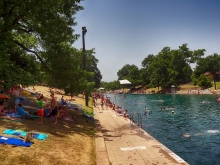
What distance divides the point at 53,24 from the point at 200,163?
1415 cm

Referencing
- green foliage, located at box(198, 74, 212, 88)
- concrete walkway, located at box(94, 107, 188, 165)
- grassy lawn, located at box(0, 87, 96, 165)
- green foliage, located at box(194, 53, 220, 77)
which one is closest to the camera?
grassy lawn, located at box(0, 87, 96, 165)

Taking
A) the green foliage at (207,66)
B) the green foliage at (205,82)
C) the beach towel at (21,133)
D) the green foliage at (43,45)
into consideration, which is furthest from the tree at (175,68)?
the beach towel at (21,133)

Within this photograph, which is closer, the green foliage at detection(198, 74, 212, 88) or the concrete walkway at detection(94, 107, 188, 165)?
the concrete walkway at detection(94, 107, 188, 165)

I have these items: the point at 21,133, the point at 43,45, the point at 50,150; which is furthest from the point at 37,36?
the point at 50,150

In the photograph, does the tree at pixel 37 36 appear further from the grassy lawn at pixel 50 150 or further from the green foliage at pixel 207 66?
the green foliage at pixel 207 66

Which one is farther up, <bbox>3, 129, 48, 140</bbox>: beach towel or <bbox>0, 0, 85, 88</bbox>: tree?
<bbox>0, 0, 85, 88</bbox>: tree

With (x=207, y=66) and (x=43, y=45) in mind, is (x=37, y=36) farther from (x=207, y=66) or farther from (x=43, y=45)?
(x=207, y=66)

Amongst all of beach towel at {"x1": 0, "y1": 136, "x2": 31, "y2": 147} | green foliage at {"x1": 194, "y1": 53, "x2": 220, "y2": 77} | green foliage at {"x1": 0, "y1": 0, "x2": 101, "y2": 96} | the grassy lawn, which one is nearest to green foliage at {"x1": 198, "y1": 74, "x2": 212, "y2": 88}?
green foliage at {"x1": 194, "y1": 53, "x2": 220, "y2": 77}

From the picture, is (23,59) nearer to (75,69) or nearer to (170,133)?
(75,69)

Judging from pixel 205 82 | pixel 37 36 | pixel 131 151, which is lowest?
pixel 131 151

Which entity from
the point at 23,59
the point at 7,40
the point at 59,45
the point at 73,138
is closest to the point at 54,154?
the point at 73,138

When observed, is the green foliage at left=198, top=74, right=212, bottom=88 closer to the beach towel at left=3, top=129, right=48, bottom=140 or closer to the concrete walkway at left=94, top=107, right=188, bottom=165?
the concrete walkway at left=94, top=107, right=188, bottom=165

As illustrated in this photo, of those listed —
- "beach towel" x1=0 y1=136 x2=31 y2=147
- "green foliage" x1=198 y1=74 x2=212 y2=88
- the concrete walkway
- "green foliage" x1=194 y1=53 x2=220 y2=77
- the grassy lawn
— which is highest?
"green foliage" x1=194 y1=53 x2=220 y2=77

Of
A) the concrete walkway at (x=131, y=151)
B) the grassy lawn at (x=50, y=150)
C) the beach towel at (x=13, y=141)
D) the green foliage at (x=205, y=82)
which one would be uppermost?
the green foliage at (x=205, y=82)
